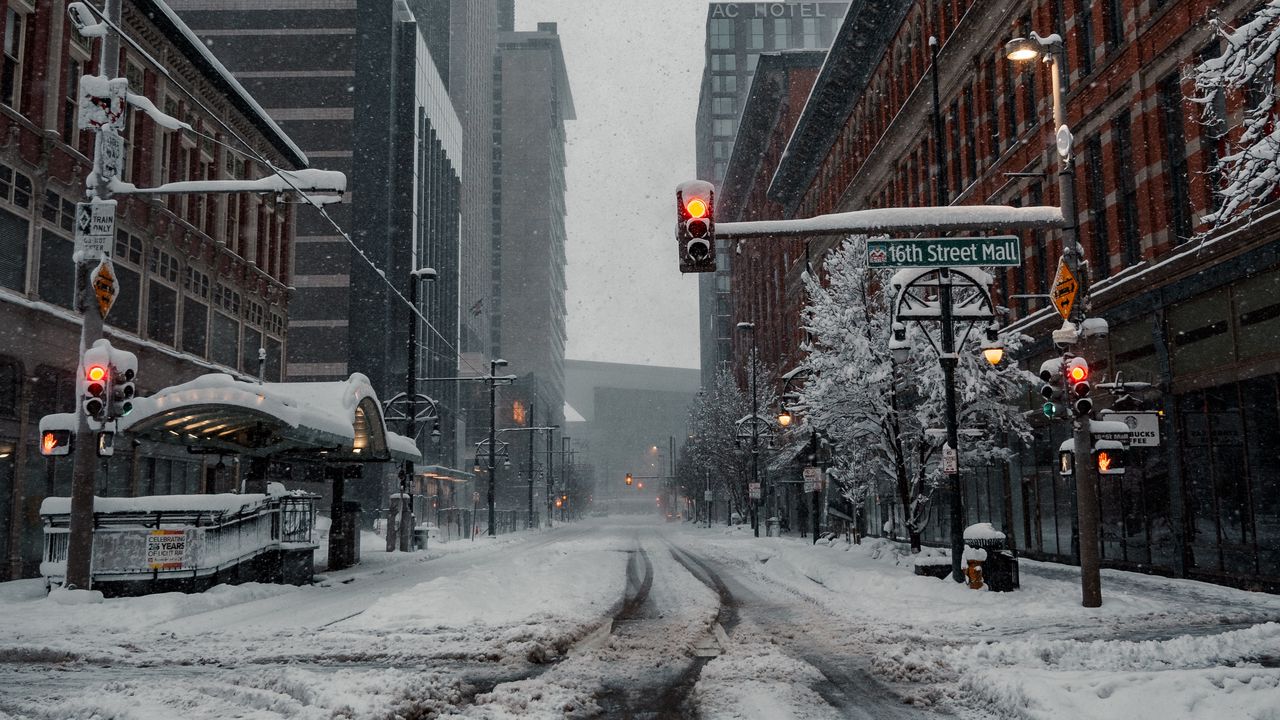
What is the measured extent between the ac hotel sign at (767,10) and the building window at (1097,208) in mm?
137564

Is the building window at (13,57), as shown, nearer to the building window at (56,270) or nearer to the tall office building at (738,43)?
the building window at (56,270)

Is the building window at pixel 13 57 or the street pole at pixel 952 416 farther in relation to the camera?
the building window at pixel 13 57

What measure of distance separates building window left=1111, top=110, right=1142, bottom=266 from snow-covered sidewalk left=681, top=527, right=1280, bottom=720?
7.26 metres

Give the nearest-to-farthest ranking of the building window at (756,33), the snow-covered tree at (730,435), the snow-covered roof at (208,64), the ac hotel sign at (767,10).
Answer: the snow-covered roof at (208,64) → the snow-covered tree at (730,435) → the ac hotel sign at (767,10) → the building window at (756,33)

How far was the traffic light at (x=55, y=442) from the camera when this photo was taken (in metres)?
16.9

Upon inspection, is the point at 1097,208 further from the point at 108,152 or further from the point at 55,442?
the point at 55,442

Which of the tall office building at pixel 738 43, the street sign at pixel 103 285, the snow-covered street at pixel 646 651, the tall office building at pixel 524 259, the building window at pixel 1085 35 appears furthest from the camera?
the tall office building at pixel 524 259

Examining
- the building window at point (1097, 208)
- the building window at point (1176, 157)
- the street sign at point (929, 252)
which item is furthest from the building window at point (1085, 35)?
the street sign at point (929, 252)

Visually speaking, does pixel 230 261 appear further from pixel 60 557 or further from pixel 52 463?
pixel 60 557

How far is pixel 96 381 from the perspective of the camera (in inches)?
642

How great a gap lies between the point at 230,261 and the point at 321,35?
35.1 meters

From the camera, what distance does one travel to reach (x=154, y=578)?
1773cm

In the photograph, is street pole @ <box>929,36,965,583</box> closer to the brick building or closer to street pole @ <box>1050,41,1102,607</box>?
street pole @ <box>1050,41,1102,607</box>

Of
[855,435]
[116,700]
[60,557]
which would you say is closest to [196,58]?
[60,557]
